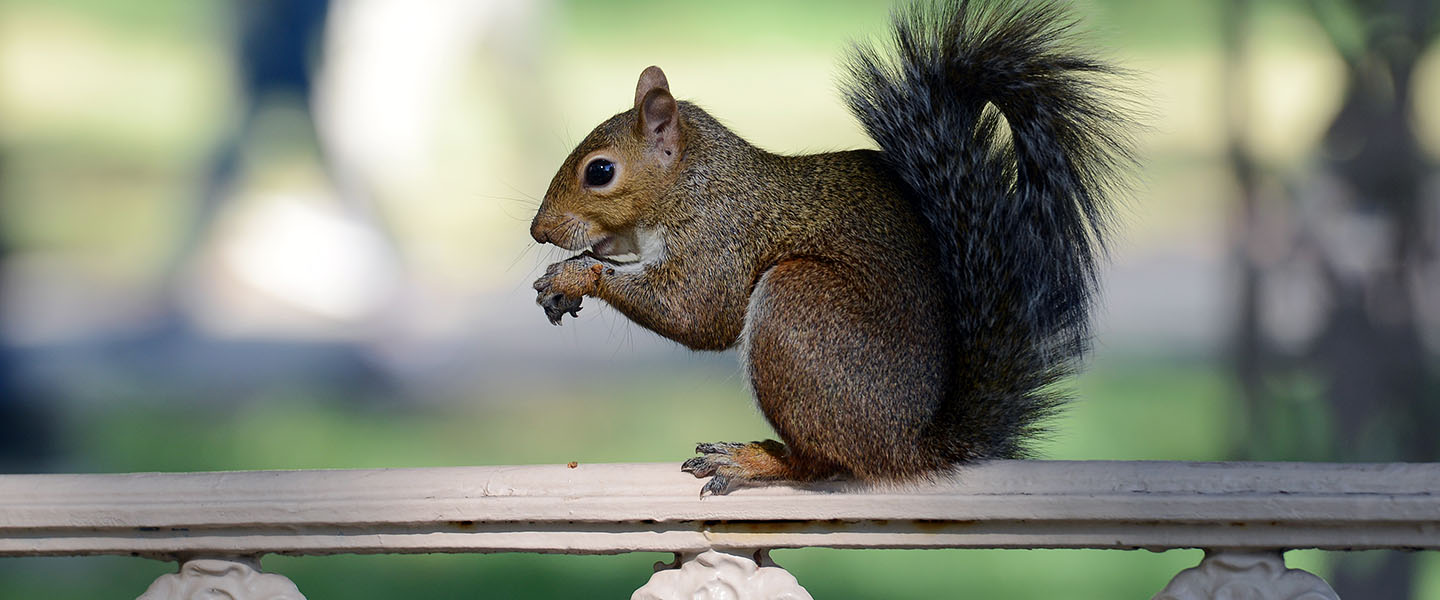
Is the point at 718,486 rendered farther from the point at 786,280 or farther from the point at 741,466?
the point at 786,280

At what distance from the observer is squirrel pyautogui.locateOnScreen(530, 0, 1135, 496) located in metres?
0.86

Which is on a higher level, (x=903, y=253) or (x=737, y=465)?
(x=903, y=253)

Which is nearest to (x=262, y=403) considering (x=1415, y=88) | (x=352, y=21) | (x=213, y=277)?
(x=213, y=277)

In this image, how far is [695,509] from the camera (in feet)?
2.78

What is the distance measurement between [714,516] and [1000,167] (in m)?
0.32

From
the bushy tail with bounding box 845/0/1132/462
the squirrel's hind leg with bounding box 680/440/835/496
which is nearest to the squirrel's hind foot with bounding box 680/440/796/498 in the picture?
the squirrel's hind leg with bounding box 680/440/835/496

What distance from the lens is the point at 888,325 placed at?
34.4 inches

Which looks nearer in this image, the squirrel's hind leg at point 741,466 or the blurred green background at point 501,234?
the squirrel's hind leg at point 741,466

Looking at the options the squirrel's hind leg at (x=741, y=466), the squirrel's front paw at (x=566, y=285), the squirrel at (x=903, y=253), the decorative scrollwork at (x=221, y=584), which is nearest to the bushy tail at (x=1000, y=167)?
the squirrel at (x=903, y=253)

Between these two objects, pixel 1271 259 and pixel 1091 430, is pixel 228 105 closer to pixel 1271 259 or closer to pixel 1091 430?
pixel 1091 430

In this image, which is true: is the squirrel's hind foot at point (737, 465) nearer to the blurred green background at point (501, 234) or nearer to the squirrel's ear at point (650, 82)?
the squirrel's ear at point (650, 82)

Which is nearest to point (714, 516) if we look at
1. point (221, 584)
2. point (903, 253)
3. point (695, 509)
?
point (695, 509)

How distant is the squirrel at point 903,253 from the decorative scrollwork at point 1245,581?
15 cm

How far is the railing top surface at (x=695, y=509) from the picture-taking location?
821mm
